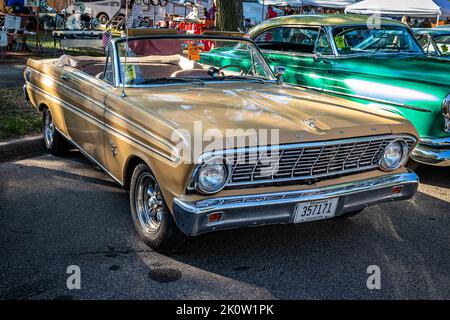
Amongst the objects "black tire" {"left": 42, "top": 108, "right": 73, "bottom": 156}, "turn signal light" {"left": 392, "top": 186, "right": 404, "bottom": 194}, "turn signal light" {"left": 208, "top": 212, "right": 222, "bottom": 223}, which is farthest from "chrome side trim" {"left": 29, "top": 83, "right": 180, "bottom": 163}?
"turn signal light" {"left": 392, "top": 186, "right": 404, "bottom": 194}

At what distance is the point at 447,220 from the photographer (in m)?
4.28

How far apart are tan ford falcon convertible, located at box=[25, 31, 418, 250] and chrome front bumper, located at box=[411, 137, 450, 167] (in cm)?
131

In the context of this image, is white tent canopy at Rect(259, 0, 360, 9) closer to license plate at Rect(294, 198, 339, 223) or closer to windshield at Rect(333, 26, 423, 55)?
windshield at Rect(333, 26, 423, 55)

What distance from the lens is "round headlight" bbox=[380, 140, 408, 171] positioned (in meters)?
3.63

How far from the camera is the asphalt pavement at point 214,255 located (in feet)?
9.91

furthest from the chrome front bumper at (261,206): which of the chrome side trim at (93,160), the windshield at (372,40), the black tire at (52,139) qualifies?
the windshield at (372,40)

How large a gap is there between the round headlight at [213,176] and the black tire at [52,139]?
3009mm

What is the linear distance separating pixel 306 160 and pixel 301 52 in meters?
3.82

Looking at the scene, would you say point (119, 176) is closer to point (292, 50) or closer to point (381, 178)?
point (381, 178)

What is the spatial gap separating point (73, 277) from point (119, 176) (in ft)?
3.27

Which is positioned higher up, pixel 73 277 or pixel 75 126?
pixel 75 126

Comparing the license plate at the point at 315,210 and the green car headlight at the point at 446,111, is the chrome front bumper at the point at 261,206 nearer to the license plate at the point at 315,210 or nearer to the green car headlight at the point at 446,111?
the license plate at the point at 315,210
